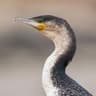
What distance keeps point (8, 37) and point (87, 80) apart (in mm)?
2286

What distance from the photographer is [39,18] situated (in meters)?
4.47

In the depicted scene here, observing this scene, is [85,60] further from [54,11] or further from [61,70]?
[61,70]

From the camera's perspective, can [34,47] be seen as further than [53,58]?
Yes

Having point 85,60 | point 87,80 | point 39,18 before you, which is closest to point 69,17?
point 85,60

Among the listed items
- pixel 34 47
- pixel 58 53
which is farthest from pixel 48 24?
pixel 34 47

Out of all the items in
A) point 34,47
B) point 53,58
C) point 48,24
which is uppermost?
point 48,24

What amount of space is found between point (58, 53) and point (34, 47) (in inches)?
221

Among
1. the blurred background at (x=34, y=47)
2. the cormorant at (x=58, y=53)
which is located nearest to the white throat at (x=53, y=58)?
the cormorant at (x=58, y=53)

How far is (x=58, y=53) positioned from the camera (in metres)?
4.46

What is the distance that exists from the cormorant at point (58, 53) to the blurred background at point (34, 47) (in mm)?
3188

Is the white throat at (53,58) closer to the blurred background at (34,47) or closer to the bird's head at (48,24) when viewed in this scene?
the bird's head at (48,24)

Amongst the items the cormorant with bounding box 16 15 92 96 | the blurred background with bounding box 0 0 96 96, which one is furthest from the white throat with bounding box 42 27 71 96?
the blurred background with bounding box 0 0 96 96

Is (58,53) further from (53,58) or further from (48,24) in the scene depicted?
(48,24)

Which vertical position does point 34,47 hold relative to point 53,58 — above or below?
below
